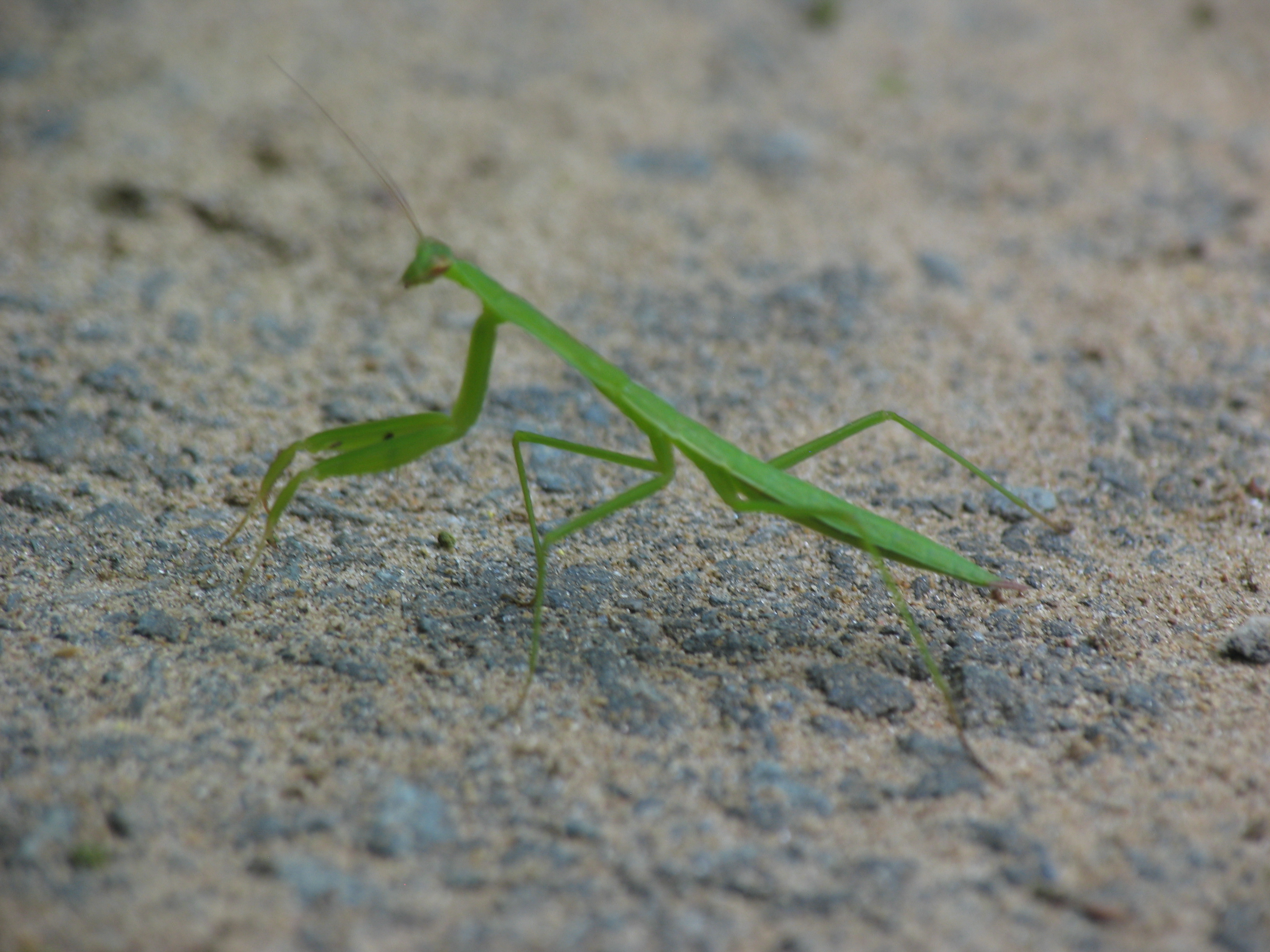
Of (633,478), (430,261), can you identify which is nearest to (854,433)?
(633,478)

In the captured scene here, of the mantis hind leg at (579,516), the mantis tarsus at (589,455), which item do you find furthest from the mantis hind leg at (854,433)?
the mantis hind leg at (579,516)

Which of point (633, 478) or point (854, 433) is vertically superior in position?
point (854, 433)

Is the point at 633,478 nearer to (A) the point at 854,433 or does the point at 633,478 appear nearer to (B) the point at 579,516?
(B) the point at 579,516

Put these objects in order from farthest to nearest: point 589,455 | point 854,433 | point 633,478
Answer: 1. point 633,478
2. point 854,433
3. point 589,455

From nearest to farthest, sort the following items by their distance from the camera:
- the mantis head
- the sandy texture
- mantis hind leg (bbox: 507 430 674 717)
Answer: the sandy texture
mantis hind leg (bbox: 507 430 674 717)
the mantis head

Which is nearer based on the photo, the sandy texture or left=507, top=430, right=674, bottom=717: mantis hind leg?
the sandy texture

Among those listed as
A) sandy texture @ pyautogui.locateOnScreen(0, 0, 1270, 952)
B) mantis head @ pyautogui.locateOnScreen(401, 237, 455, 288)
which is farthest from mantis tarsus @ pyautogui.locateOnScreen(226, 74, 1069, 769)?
sandy texture @ pyautogui.locateOnScreen(0, 0, 1270, 952)

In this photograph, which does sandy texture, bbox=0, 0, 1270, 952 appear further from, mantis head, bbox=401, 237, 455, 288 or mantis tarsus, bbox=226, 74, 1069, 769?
mantis head, bbox=401, 237, 455, 288
